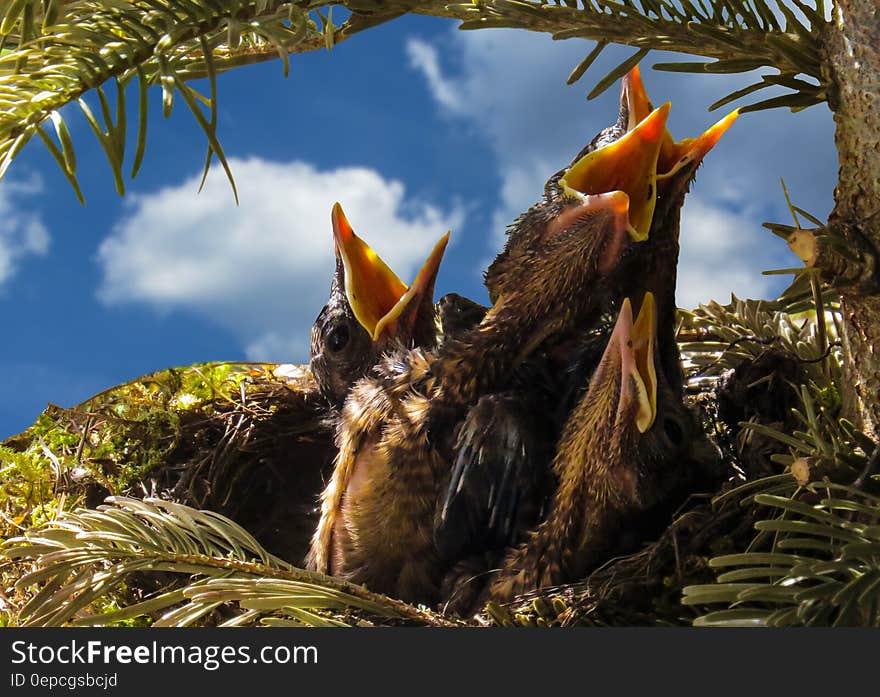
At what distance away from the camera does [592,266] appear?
39.6 inches

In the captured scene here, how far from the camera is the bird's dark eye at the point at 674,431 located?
0.92 meters

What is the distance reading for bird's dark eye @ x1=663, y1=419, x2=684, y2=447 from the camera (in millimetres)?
924

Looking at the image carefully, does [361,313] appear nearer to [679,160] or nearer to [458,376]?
[458,376]

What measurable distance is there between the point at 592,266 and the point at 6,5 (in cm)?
59

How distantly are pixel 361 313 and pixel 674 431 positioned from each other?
55 centimetres

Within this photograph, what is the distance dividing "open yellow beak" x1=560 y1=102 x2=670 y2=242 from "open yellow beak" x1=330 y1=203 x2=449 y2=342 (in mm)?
345

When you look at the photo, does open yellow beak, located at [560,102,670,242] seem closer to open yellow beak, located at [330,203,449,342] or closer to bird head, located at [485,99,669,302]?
bird head, located at [485,99,669,302]

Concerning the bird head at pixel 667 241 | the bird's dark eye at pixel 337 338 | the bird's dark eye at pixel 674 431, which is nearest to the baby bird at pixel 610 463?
the bird's dark eye at pixel 674 431

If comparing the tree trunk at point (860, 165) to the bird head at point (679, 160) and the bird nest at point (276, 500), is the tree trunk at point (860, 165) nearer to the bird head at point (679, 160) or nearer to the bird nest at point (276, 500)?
the bird nest at point (276, 500)

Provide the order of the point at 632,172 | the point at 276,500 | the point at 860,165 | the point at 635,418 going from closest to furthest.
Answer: the point at 860,165
the point at 635,418
the point at 632,172
the point at 276,500

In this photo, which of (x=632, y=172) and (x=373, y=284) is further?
(x=373, y=284)

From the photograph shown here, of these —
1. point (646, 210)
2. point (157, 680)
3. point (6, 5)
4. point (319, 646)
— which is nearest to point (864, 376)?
point (646, 210)

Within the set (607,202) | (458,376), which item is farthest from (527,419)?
(607,202)

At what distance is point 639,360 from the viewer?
0.90 metres
